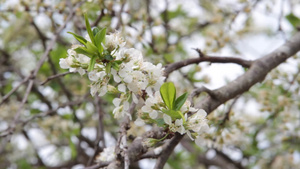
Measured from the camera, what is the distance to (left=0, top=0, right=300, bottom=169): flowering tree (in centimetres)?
88

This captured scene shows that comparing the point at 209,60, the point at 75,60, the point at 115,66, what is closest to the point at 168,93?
the point at 115,66

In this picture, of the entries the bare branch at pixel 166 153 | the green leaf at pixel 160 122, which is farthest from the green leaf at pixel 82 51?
the bare branch at pixel 166 153

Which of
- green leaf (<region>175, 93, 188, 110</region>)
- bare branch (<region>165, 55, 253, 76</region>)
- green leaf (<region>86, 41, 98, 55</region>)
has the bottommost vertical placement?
green leaf (<region>175, 93, 188, 110</region>)

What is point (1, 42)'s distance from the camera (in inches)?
119

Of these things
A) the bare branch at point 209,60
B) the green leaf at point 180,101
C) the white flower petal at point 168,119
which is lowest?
the white flower petal at point 168,119

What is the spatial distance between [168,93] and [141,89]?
0.11 m

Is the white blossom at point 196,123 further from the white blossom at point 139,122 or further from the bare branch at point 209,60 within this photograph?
the bare branch at point 209,60

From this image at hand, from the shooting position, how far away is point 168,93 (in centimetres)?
83

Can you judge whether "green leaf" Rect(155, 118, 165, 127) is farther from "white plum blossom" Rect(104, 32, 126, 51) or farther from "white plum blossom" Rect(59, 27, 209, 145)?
"white plum blossom" Rect(104, 32, 126, 51)

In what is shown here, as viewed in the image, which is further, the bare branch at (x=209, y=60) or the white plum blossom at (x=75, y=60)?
the bare branch at (x=209, y=60)

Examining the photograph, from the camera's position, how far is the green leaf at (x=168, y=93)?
830 millimetres

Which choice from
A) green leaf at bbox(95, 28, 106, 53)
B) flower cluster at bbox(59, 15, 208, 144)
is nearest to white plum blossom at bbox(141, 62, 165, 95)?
flower cluster at bbox(59, 15, 208, 144)

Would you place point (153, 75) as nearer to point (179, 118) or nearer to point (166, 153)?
point (179, 118)

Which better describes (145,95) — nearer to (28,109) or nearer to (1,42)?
(28,109)
